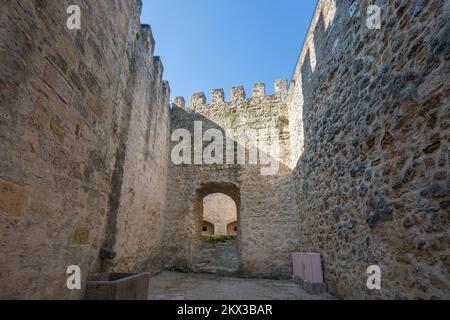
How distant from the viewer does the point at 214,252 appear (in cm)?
855

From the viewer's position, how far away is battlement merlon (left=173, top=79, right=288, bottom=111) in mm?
8031

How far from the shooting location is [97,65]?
2.52 m

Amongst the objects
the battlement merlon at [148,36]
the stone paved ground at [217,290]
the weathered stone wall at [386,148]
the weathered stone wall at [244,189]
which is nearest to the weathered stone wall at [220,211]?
the weathered stone wall at [244,189]

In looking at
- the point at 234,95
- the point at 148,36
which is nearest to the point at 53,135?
the point at 148,36

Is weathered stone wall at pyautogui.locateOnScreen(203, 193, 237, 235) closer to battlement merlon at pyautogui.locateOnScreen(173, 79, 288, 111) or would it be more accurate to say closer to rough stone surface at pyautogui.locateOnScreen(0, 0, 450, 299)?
battlement merlon at pyautogui.locateOnScreen(173, 79, 288, 111)

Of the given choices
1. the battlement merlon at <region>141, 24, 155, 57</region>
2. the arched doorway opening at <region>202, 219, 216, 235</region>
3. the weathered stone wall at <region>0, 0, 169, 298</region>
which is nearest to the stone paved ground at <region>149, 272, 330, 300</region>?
the weathered stone wall at <region>0, 0, 169, 298</region>

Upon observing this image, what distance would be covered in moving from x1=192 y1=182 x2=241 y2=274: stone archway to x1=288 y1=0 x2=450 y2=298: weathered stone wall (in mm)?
3096

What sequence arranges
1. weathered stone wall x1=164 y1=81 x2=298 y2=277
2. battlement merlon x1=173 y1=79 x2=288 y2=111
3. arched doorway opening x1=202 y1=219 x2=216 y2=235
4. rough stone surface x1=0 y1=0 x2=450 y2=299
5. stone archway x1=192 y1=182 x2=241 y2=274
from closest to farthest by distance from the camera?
1. rough stone surface x1=0 y1=0 x2=450 y2=299
2. weathered stone wall x1=164 y1=81 x2=298 y2=277
3. stone archway x1=192 y1=182 x2=241 y2=274
4. battlement merlon x1=173 y1=79 x2=288 y2=111
5. arched doorway opening x1=202 y1=219 x2=216 y2=235

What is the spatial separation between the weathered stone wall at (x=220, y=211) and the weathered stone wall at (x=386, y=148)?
38.0 ft

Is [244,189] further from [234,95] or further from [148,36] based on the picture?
[148,36]

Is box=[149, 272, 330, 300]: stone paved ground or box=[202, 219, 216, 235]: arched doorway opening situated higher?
box=[202, 219, 216, 235]: arched doorway opening

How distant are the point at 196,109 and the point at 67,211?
6540 mm
